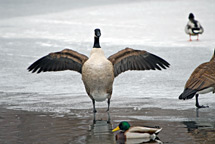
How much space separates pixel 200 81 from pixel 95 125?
2.04 m

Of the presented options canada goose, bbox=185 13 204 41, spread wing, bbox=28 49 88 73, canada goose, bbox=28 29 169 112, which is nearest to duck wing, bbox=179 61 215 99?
canada goose, bbox=28 29 169 112

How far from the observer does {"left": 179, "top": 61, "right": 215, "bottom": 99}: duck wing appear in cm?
730

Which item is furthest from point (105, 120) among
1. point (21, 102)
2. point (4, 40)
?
point (4, 40)

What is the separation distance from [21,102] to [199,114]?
3.35m

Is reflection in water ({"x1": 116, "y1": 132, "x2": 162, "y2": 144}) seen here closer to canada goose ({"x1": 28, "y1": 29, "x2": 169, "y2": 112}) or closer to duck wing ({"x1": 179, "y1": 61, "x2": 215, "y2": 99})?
duck wing ({"x1": 179, "y1": 61, "x2": 215, "y2": 99})

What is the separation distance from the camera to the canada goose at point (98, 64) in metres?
7.57

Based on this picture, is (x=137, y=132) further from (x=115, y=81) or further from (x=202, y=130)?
(x=115, y=81)

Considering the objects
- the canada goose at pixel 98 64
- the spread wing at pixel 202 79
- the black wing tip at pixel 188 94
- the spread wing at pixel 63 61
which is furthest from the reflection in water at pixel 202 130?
the spread wing at pixel 63 61

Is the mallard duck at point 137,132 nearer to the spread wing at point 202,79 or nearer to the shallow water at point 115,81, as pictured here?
the shallow water at point 115,81

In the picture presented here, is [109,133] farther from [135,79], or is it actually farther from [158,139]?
[135,79]

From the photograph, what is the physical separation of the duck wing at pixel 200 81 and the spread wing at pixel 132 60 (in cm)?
81

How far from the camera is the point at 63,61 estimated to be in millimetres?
8367

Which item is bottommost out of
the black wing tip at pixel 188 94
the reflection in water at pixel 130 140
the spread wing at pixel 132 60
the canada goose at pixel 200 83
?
the reflection in water at pixel 130 140

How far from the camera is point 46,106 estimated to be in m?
8.03
